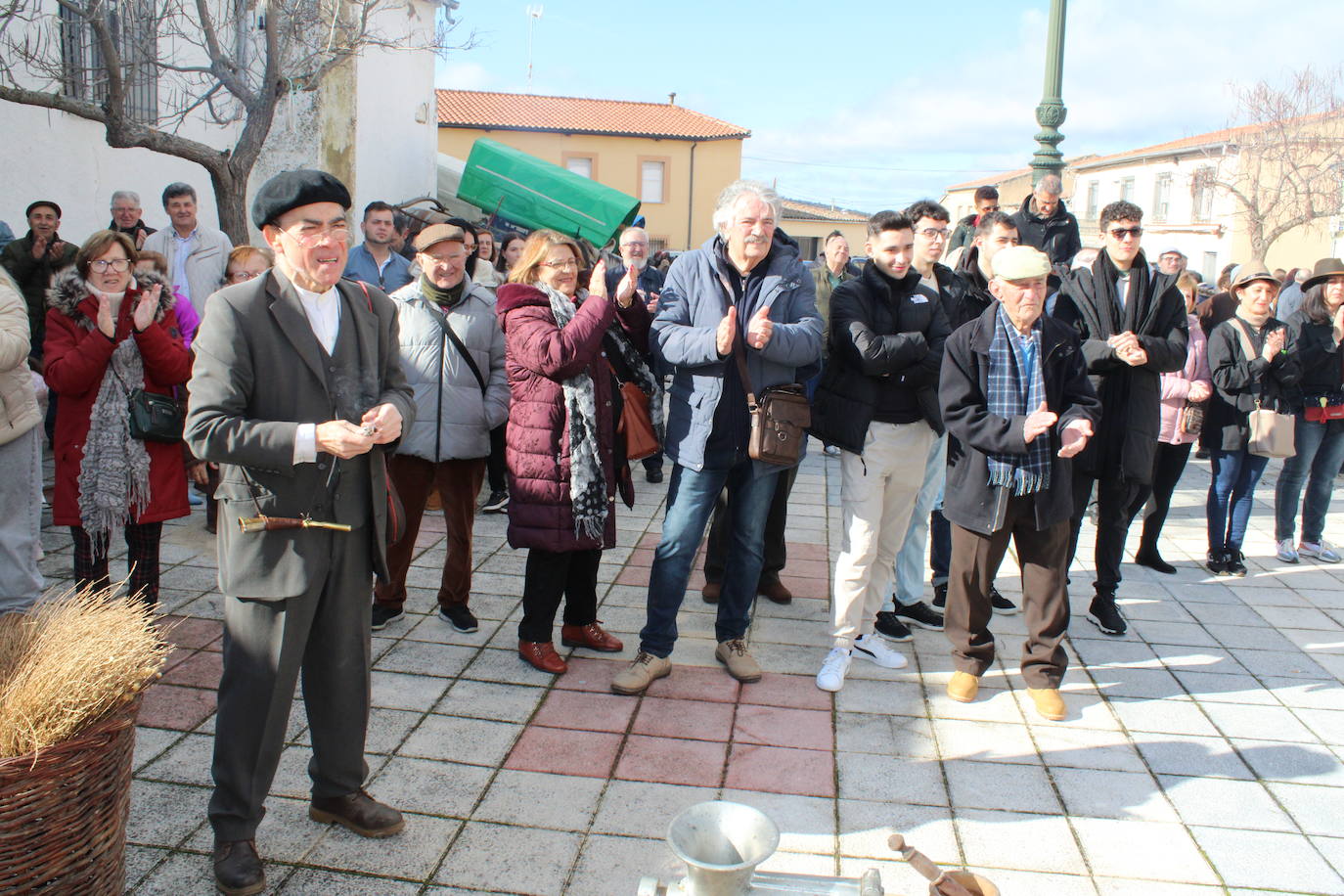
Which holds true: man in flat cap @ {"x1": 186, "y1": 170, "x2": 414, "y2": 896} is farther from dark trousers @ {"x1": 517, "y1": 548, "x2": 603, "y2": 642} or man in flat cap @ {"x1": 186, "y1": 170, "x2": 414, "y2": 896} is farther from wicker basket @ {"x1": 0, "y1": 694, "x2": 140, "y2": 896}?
dark trousers @ {"x1": 517, "y1": 548, "x2": 603, "y2": 642}

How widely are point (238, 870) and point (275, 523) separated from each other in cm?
95

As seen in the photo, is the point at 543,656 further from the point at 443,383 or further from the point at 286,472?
the point at 286,472

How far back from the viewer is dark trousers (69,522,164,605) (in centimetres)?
430

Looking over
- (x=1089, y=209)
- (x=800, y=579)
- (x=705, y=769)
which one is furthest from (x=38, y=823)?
(x=1089, y=209)

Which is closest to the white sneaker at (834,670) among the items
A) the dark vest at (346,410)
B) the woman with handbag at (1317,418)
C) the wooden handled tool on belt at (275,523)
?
the dark vest at (346,410)

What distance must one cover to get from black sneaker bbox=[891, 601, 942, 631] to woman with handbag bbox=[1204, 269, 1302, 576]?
234 centimetres

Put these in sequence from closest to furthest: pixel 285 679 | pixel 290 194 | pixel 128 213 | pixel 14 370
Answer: pixel 290 194 → pixel 285 679 → pixel 14 370 → pixel 128 213

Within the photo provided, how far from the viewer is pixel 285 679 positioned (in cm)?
278

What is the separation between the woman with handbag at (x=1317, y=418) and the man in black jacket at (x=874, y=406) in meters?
3.61

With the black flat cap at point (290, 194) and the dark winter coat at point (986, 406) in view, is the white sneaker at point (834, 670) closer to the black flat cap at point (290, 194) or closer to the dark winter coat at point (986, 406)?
the dark winter coat at point (986, 406)

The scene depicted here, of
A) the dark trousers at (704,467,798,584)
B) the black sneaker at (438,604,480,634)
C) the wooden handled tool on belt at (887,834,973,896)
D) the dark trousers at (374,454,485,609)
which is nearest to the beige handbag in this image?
the dark trousers at (704,467,798,584)

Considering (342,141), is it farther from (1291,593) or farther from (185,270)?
(1291,593)

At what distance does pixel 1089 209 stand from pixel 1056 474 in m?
46.9

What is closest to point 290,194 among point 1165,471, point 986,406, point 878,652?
point 986,406
